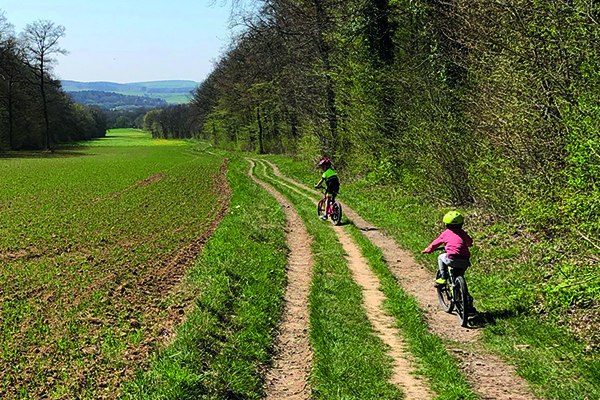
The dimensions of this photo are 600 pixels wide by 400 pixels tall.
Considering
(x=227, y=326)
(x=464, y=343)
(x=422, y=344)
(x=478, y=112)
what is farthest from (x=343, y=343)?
(x=478, y=112)

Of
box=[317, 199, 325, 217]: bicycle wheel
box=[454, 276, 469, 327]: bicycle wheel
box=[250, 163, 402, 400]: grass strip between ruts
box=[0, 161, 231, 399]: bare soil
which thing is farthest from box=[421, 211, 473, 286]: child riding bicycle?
box=[317, 199, 325, 217]: bicycle wheel

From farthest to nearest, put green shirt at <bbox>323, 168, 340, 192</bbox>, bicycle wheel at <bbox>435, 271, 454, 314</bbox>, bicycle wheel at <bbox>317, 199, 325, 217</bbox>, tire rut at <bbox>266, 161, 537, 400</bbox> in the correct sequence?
bicycle wheel at <bbox>317, 199, 325, 217</bbox>
green shirt at <bbox>323, 168, 340, 192</bbox>
bicycle wheel at <bbox>435, 271, 454, 314</bbox>
tire rut at <bbox>266, 161, 537, 400</bbox>

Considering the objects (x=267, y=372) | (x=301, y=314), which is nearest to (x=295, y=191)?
(x=301, y=314)

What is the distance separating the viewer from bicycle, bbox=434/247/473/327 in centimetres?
715

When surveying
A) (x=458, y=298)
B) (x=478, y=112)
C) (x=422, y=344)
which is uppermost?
(x=478, y=112)

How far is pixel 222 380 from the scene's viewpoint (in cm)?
591

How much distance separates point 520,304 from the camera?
7625 mm

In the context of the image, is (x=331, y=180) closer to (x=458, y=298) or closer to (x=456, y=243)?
(x=456, y=243)

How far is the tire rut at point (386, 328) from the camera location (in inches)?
221

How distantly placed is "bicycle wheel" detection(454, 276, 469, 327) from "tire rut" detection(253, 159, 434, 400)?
1020 mm

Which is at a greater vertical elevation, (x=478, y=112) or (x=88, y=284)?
(x=478, y=112)

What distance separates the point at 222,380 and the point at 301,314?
254 cm

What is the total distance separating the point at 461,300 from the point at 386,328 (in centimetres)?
124

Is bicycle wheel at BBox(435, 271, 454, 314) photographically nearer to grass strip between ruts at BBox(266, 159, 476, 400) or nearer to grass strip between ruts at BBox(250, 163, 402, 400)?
grass strip between ruts at BBox(266, 159, 476, 400)
